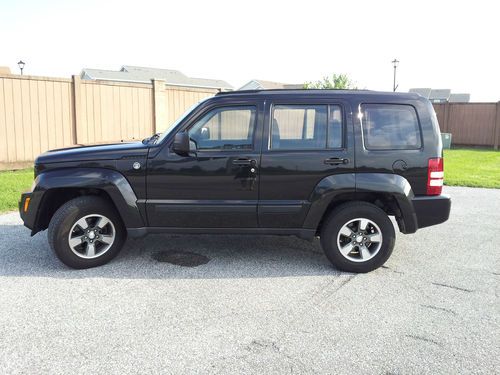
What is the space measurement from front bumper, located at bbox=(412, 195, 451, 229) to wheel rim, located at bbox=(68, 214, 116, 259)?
126 inches

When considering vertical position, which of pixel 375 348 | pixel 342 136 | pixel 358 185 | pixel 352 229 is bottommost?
pixel 375 348

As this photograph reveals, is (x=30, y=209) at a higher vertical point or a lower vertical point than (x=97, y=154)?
lower

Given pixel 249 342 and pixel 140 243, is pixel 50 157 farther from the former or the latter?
pixel 249 342

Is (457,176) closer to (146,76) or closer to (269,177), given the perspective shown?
(269,177)

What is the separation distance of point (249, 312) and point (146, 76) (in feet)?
152

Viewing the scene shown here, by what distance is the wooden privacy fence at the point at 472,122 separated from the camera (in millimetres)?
21672

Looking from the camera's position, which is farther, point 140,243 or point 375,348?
point 140,243

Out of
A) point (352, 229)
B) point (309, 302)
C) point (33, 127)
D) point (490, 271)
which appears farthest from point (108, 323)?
point (33, 127)

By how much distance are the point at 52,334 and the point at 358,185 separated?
308 cm

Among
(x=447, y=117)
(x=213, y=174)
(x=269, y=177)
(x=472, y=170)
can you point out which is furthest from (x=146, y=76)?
(x=269, y=177)

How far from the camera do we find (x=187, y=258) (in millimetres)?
5129

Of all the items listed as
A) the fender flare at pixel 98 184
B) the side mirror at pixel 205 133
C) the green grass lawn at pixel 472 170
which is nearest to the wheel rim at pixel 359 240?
the side mirror at pixel 205 133

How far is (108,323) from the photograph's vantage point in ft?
11.5

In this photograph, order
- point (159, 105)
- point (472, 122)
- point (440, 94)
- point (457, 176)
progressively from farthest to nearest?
point (440, 94) → point (472, 122) → point (159, 105) → point (457, 176)
